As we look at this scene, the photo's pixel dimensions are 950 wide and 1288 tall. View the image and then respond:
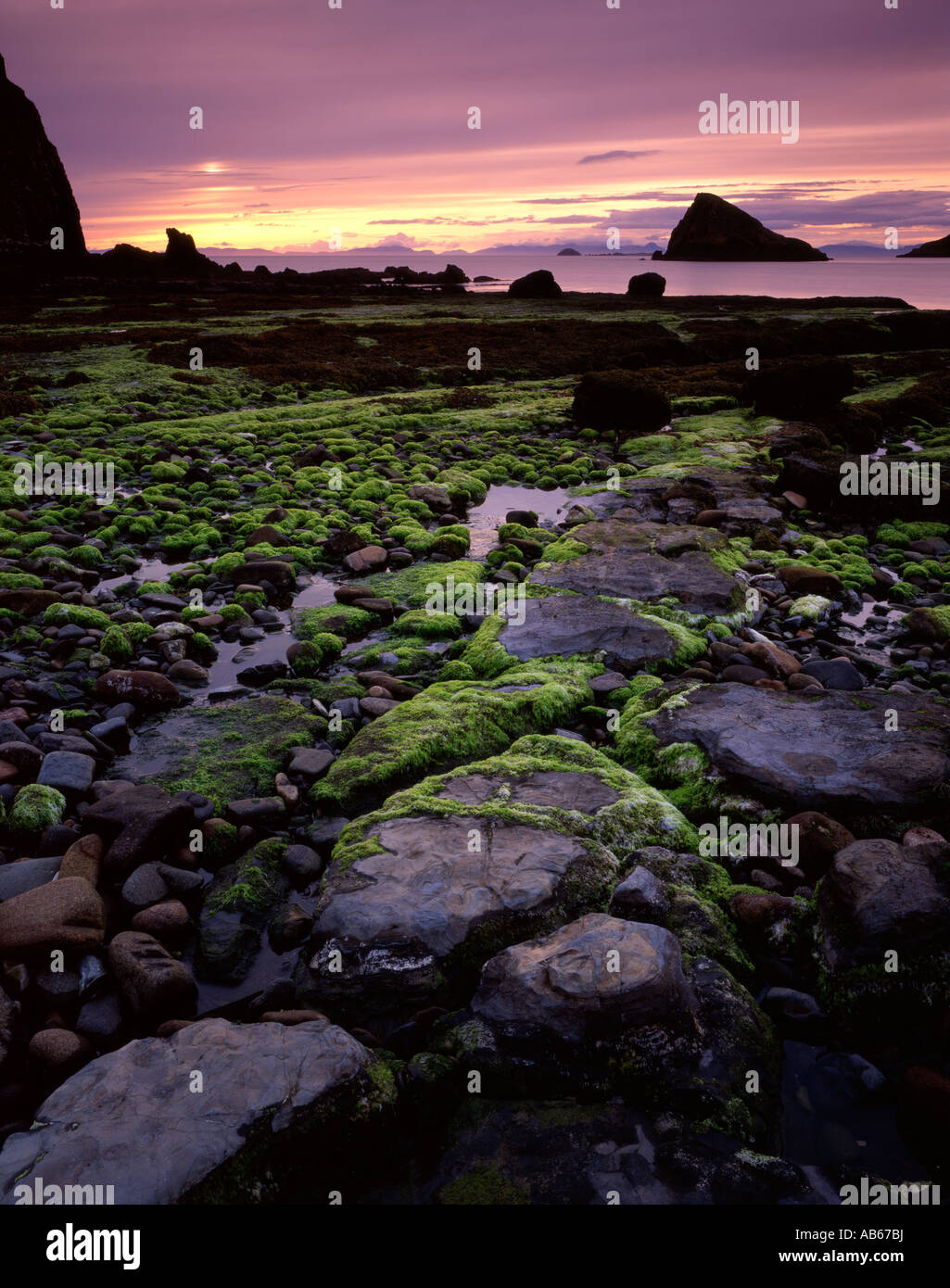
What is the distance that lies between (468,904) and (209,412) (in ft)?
72.9

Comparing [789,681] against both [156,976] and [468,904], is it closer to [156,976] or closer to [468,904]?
[468,904]

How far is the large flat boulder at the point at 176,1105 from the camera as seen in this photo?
3008mm

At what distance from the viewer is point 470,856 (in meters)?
4.72

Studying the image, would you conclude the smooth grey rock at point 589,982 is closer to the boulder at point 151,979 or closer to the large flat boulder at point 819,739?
the boulder at point 151,979

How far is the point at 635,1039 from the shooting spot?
354 cm

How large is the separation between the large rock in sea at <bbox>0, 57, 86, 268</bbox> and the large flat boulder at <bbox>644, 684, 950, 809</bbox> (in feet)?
349

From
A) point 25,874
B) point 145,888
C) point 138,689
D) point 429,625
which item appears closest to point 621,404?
point 429,625

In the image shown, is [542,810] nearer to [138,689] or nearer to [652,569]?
[138,689]

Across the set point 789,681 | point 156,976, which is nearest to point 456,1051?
point 156,976

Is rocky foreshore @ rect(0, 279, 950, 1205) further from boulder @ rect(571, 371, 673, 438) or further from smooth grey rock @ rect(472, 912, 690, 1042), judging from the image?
boulder @ rect(571, 371, 673, 438)

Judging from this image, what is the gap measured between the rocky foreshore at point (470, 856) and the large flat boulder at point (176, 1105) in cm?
1

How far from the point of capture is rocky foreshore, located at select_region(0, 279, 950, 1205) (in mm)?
3361

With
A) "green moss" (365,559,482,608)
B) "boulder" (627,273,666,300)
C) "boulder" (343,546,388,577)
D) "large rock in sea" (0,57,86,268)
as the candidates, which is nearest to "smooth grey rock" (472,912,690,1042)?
"green moss" (365,559,482,608)
